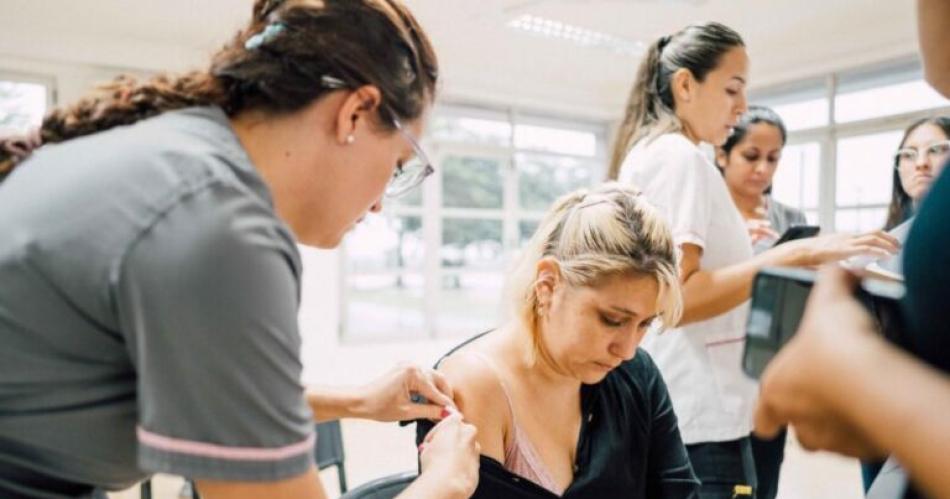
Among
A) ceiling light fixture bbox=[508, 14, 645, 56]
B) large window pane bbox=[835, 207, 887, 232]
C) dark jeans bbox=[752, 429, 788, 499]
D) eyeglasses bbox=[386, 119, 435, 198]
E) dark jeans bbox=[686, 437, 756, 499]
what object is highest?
ceiling light fixture bbox=[508, 14, 645, 56]

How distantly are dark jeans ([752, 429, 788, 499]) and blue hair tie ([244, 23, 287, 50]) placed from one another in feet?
4.37

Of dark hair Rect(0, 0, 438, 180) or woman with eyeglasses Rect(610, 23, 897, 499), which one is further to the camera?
woman with eyeglasses Rect(610, 23, 897, 499)

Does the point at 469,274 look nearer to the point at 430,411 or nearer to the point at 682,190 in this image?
the point at 682,190

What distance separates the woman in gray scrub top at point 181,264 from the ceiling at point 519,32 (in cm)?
328

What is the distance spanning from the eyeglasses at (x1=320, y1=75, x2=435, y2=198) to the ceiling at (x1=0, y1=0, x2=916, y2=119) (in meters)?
3.07

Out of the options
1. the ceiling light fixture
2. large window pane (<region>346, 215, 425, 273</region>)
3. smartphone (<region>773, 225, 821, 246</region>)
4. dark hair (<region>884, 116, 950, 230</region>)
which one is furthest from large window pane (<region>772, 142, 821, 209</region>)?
smartphone (<region>773, 225, 821, 246</region>)

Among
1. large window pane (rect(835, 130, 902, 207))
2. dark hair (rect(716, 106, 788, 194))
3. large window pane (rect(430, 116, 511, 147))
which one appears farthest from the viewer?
large window pane (rect(430, 116, 511, 147))

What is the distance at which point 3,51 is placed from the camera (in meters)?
4.25

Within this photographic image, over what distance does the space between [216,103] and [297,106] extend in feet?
0.32

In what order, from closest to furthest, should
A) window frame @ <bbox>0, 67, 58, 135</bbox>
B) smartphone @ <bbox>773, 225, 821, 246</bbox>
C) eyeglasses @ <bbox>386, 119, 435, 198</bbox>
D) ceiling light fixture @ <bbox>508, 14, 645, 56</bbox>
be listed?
eyeglasses @ <bbox>386, 119, 435, 198</bbox>
smartphone @ <bbox>773, 225, 821, 246</bbox>
window frame @ <bbox>0, 67, 58, 135</bbox>
ceiling light fixture @ <bbox>508, 14, 645, 56</bbox>

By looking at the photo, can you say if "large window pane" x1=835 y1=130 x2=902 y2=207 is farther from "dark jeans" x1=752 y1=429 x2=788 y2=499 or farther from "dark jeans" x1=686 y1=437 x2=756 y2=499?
"dark jeans" x1=686 y1=437 x2=756 y2=499

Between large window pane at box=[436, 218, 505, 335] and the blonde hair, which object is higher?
the blonde hair

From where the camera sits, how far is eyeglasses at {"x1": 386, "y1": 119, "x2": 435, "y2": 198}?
84cm

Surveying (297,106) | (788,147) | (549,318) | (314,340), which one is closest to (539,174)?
(788,147)
